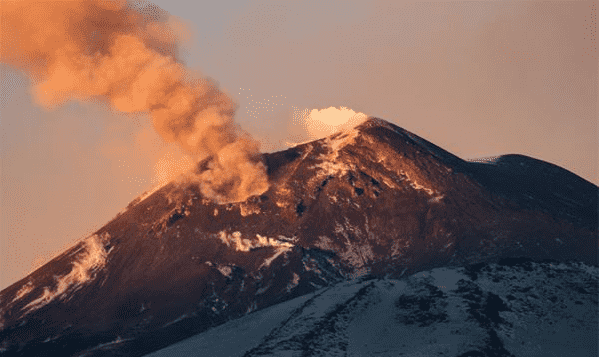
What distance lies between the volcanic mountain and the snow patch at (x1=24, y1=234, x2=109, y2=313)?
0.32m

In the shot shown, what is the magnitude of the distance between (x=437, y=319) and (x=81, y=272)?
244 ft

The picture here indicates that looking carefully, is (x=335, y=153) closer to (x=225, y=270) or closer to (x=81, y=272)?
(x=225, y=270)

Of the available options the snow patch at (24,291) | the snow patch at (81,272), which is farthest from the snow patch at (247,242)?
the snow patch at (24,291)

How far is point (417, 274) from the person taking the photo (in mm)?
139250

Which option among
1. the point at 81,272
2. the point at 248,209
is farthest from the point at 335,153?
the point at 81,272

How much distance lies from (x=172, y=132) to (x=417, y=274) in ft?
201

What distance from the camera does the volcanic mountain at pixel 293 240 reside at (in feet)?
474

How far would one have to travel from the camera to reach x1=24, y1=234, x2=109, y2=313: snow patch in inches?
6334

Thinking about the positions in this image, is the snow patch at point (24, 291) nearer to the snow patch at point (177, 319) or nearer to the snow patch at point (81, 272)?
the snow patch at point (81, 272)

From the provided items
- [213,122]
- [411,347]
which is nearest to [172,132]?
[213,122]

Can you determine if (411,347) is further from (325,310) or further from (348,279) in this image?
(348,279)

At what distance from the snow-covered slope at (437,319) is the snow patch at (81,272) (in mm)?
43458

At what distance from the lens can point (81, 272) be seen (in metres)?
167

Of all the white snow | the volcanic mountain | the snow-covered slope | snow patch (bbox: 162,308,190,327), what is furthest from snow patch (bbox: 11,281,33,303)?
the snow-covered slope
